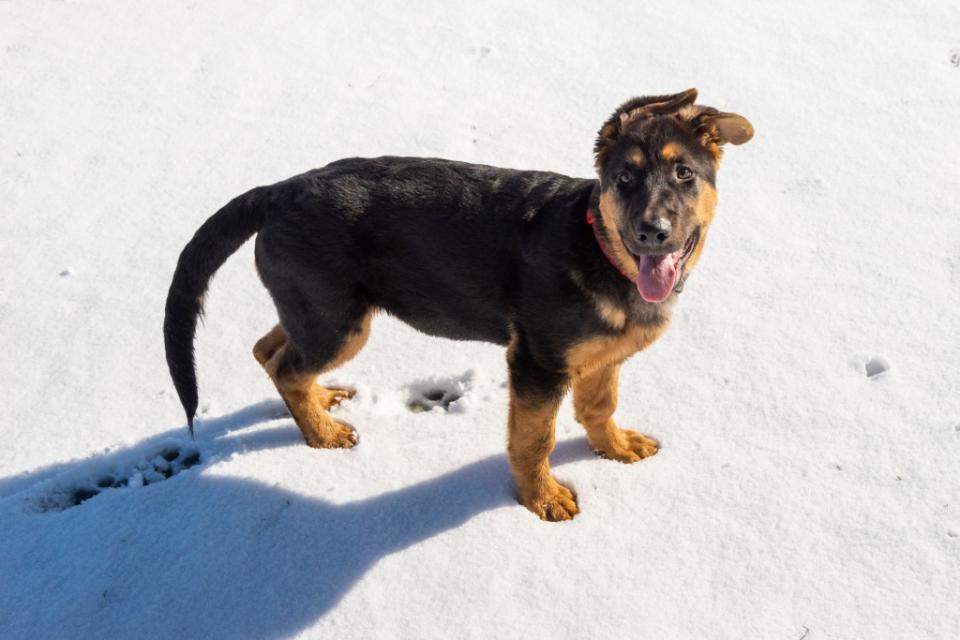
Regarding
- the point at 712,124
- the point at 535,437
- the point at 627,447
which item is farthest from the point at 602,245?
the point at 627,447

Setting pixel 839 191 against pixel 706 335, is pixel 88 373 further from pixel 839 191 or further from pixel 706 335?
pixel 839 191

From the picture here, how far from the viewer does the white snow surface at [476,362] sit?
3605mm

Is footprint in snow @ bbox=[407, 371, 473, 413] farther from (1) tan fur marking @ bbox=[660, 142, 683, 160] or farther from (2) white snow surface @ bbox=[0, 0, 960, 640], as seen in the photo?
(1) tan fur marking @ bbox=[660, 142, 683, 160]

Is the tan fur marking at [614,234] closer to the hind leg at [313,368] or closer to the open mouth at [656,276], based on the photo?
the open mouth at [656,276]

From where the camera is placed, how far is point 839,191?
5543 millimetres

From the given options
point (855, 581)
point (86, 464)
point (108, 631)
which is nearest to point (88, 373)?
point (86, 464)

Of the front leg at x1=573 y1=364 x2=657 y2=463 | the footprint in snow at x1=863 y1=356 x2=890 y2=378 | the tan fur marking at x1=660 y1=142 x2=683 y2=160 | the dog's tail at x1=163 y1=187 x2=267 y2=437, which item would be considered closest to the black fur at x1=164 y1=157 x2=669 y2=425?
the dog's tail at x1=163 y1=187 x2=267 y2=437

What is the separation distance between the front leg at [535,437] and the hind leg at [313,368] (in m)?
0.85

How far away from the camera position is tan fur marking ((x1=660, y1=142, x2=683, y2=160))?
10.8 feet

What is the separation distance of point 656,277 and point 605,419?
110cm

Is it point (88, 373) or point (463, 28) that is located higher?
point (463, 28)

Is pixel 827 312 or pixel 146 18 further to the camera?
pixel 146 18

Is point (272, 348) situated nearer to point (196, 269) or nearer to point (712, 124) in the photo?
point (196, 269)

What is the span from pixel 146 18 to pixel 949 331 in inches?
289
